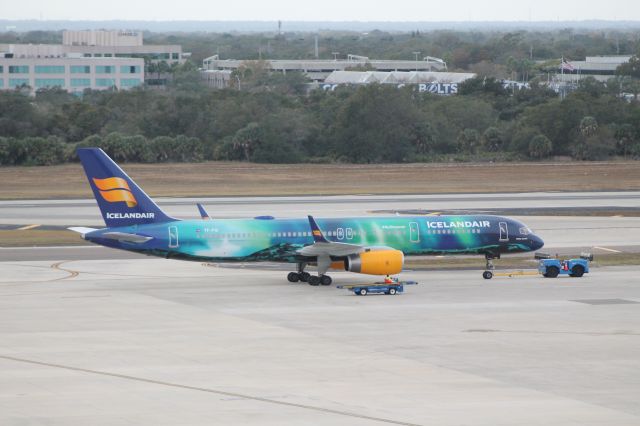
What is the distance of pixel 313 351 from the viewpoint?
37.3m

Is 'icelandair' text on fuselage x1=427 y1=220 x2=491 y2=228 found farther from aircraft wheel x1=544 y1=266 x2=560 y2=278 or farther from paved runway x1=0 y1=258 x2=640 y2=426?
aircraft wheel x1=544 y1=266 x2=560 y2=278

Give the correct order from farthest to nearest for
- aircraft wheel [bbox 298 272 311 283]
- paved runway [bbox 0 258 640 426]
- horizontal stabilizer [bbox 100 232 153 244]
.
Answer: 1. aircraft wheel [bbox 298 272 311 283]
2. horizontal stabilizer [bbox 100 232 153 244]
3. paved runway [bbox 0 258 640 426]

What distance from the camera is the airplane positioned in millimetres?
52281

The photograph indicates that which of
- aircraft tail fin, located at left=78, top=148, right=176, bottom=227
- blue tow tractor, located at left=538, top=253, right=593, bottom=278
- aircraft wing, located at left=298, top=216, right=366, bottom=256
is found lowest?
blue tow tractor, located at left=538, top=253, right=593, bottom=278

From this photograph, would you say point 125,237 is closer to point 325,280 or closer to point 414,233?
point 325,280

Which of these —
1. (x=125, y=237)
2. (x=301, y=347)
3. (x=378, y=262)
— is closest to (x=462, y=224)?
(x=378, y=262)

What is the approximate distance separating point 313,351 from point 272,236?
1733 centimetres

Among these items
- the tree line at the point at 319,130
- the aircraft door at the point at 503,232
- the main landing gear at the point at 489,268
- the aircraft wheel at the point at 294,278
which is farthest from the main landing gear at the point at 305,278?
the tree line at the point at 319,130

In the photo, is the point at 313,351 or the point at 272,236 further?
the point at 272,236

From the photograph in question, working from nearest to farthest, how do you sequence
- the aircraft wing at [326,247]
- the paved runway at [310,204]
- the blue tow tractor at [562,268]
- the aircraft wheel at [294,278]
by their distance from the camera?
the aircraft wing at [326,247]
the aircraft wheel at [294,278]
the blue tow tractor at [562,268]
the paved runway at [310,204]

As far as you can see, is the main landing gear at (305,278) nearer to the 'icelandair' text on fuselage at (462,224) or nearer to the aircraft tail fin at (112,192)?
the 'icelandair' text on fuselage at (462,224)

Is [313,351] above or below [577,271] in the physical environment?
below

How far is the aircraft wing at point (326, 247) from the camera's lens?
51875 mm

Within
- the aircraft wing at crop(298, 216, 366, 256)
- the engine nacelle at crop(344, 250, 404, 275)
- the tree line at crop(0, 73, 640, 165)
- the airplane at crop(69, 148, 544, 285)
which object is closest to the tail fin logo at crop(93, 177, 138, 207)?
the airplane at crop(69, 148, 544, 285)
